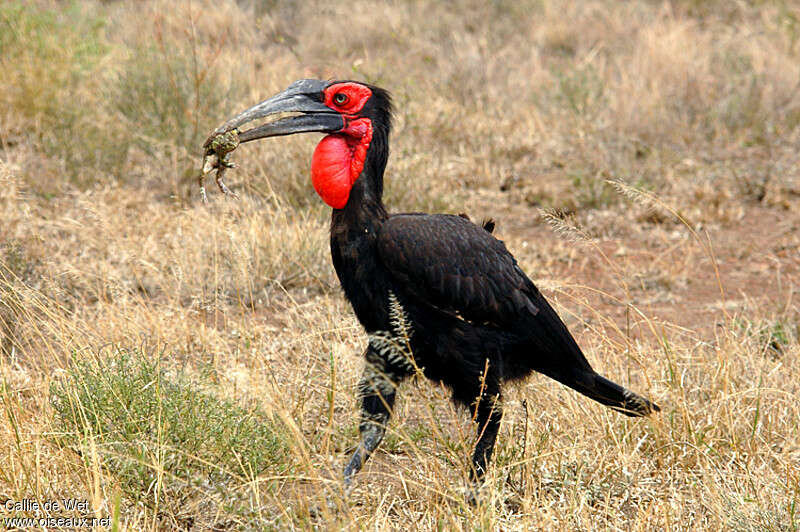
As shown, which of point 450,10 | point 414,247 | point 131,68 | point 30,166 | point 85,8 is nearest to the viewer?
point 414,247

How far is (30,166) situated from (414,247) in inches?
171

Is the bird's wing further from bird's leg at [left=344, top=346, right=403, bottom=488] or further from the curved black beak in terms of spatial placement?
the curved black beak

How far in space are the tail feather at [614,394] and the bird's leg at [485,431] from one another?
0.30 metres

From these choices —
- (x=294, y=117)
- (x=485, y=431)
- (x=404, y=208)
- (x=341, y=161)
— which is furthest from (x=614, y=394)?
(x=404, y=208)

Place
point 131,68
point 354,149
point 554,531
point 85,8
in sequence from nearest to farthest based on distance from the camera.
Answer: point 554,531, point 354,149, point 131,68, point 85,8

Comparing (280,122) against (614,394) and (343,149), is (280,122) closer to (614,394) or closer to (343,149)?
(343,149)

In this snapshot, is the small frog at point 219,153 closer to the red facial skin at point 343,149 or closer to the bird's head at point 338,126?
the bird's head at point 338,126

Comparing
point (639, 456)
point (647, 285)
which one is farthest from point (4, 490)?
point (647, 285)

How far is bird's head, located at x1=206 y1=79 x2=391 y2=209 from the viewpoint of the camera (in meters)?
3.12

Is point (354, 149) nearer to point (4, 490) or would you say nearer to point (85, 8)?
point (4, 490)

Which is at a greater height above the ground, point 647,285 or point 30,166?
point 30,166

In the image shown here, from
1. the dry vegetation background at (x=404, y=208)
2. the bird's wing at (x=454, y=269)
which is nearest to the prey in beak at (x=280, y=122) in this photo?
the bird's wing at (x=454, y=269)

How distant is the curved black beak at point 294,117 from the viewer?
306 centimetres

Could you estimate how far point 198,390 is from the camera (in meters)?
3.03
